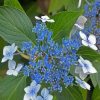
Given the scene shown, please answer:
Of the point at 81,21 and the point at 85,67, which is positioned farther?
the point at 81,21

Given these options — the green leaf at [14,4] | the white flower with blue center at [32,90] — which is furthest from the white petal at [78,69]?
the green leaf at [14,4]

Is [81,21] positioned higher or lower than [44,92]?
higher

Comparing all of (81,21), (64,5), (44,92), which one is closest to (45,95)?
(44,92)


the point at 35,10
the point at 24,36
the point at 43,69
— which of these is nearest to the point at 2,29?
the point at 24,36

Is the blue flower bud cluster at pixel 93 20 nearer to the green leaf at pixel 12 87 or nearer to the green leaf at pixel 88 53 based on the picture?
the green leaf at pixel 88 53

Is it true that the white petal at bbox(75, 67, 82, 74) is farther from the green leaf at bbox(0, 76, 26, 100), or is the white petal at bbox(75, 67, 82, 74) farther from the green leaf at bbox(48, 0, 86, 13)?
the green leaf at bbox(48, 0, 86, 13)

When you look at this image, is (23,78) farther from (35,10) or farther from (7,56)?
(35,10)

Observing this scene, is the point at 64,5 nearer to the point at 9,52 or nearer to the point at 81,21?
the point at 81,21
